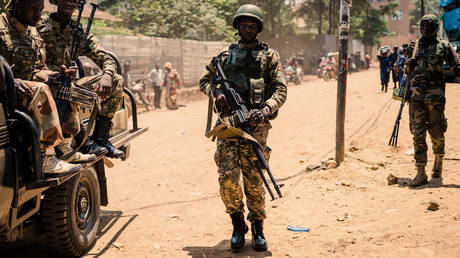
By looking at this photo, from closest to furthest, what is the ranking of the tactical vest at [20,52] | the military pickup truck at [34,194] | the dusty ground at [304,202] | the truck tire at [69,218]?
the military pickup truck at [34,194] < the tactical vest at [20,52] < the truck tire at [69,218] < the dusty ground at [304,202]


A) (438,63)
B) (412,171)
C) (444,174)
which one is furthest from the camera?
(412,171)

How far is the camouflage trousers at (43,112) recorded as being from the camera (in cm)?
329

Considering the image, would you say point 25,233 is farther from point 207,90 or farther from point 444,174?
point 444,174

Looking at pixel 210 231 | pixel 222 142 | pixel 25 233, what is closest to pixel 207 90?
pixel 222 142

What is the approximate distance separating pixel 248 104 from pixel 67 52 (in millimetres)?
1937

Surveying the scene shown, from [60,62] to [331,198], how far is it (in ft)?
11.7

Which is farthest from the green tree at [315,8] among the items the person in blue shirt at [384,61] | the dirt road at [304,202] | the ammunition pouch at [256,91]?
the ammunition pouch at [256,91]

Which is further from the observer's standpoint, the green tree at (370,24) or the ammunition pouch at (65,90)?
the green tree at (370,24)

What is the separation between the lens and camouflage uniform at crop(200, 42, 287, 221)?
4.18 meters

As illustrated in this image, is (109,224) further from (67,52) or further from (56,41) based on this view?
(56,41)

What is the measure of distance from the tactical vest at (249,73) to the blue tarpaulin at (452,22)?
12.0 m

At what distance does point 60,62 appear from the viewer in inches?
187

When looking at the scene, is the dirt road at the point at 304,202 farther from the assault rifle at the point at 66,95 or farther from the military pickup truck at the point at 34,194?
the assault rifle at the point at 66,95

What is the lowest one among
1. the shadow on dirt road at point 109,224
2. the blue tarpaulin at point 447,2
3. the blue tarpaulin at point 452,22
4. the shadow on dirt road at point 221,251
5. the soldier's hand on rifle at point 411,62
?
the shadow on dirt road at point 109,224
